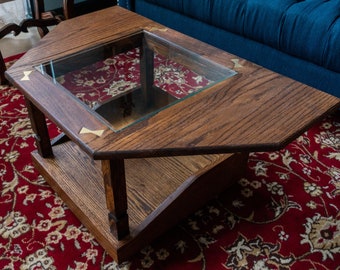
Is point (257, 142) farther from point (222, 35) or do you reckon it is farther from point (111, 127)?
point (222, 35)

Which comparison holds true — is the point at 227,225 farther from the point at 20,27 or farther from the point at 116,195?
the point at 20,27

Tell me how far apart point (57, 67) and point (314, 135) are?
94 cm

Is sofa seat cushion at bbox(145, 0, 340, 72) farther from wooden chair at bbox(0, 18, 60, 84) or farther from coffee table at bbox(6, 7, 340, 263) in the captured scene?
wooden chair at bbox(0, 18, 60, 84)

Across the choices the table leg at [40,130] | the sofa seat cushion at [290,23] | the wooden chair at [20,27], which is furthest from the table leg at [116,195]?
the wooden chair at [20,27]

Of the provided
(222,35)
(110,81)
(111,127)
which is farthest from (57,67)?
(222,35)

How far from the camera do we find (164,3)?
188 cm

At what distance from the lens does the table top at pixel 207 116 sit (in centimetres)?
81

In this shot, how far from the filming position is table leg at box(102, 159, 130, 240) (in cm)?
87

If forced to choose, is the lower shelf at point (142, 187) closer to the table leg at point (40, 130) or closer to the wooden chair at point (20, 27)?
the table leg at point (40, 130)

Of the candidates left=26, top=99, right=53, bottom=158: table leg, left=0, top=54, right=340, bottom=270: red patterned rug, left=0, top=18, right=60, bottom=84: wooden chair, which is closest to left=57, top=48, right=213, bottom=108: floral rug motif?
left=26, top=99, right=53, bottom=158: table leg

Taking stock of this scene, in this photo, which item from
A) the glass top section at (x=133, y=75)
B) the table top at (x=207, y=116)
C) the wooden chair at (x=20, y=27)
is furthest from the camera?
the wooden chair at (x=20, y=27)

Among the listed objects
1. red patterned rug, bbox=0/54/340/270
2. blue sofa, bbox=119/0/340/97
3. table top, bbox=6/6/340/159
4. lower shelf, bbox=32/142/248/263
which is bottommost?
red patterned rug, bbox=0/54/340/270

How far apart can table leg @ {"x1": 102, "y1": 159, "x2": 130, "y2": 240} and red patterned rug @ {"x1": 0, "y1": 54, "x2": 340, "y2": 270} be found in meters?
0.11

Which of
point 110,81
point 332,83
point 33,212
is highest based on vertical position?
point 110,81
